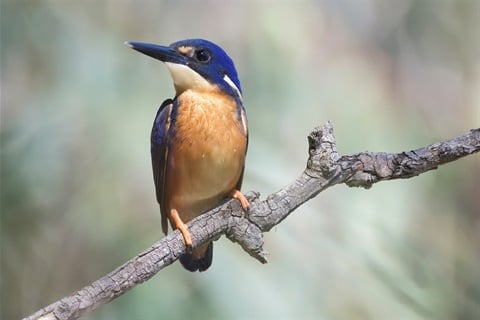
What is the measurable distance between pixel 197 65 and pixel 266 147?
1098 millimetres

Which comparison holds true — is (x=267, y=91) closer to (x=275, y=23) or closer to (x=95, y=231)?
(x=275, y=23)

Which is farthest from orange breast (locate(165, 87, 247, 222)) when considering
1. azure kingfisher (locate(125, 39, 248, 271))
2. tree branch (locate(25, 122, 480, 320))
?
tree branch (locate(25, 122, 480, 320))

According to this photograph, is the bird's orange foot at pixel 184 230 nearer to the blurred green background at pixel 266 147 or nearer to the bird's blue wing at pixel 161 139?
the bird's blue wing at pixel 161 139

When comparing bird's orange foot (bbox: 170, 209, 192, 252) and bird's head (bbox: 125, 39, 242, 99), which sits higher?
bird's head (bbox: 125, 39, 242, 99)

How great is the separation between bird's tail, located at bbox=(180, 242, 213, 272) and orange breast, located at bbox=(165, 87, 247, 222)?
0.60 ft

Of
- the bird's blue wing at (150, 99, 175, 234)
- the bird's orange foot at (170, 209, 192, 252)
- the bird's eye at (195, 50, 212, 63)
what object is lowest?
the bird's orange foot at (170, 209, 192, 252)

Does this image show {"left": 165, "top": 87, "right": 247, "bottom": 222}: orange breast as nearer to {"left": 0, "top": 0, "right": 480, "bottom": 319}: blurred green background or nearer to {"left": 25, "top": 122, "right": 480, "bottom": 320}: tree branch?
{"left": 25, "top": 122, "right": 480, "bottom": 320}: tree branch

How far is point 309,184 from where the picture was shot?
62.9 inches

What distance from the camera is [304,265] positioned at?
2.72 m

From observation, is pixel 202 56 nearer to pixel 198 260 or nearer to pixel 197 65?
pixel 197 65

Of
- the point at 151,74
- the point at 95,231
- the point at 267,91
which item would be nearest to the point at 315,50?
the point at 267,91

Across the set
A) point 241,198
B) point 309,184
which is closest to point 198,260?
point 241,198

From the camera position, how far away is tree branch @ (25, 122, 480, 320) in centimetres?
153

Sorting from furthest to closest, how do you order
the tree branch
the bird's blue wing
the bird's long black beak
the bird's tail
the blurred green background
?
the blurred green background
the bird's tail
the bird's blue wing
the bird's long black beak
the tree branch
